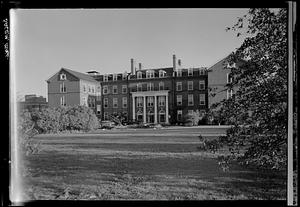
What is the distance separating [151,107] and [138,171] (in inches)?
36.1

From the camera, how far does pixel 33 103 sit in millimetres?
3760

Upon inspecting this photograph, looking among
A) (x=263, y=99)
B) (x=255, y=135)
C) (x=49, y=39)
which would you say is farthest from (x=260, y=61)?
(x=49, y=39)

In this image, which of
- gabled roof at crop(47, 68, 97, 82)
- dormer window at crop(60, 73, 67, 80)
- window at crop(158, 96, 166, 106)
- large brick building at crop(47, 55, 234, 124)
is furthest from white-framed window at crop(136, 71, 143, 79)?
dormer window at crop(60, 73, 67, 80)

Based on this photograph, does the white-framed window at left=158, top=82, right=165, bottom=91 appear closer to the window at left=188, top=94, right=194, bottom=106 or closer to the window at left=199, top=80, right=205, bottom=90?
the window at left=188, top=94, right=194, bottom=106

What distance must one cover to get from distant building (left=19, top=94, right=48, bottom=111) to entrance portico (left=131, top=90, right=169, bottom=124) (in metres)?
1.30

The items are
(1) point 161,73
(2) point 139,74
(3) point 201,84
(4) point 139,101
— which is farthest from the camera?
(4) point 139,101

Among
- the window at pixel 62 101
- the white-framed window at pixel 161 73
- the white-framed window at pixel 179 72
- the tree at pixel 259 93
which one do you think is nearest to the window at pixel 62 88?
the window at pixel 62 101

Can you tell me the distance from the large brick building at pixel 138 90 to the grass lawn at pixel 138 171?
0.93ft

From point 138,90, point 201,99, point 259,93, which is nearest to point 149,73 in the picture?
point 138,90

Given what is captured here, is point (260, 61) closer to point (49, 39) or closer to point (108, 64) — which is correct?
point (108, 64)

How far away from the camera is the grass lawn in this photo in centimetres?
337

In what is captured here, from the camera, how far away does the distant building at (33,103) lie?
3.67 m

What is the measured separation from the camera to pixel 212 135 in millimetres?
3500

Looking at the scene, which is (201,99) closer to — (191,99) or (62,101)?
(191,99)
